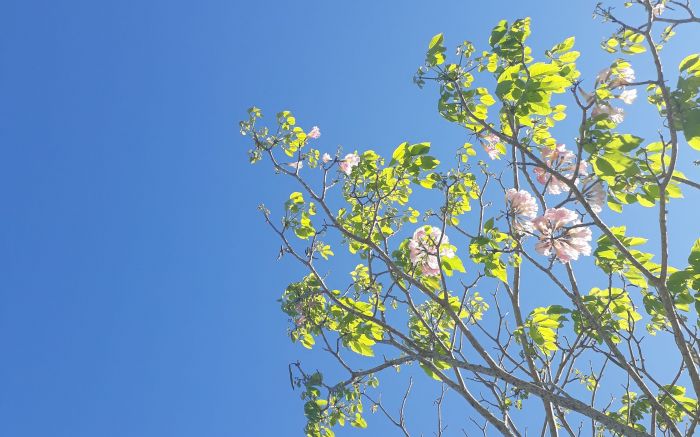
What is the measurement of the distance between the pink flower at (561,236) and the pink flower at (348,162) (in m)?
1.62

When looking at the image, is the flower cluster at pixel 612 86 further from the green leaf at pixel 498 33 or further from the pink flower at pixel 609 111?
the green leaf at pixel 498 33

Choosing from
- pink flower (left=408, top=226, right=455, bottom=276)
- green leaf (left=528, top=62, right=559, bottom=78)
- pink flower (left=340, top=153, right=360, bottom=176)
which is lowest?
pink flower (left=408, top=226, right=455, bottom=276)

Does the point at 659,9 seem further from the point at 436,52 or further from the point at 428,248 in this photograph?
the point at 428,248

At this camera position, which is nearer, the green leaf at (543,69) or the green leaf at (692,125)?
the green leaf at (692,125)

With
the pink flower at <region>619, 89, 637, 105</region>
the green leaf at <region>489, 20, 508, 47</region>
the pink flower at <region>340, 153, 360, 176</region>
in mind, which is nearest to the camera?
the pink flower at <region>619, 89, 637, 105</region>

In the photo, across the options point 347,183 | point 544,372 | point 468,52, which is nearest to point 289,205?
point 347,183

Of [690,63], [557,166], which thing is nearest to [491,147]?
[557,166]

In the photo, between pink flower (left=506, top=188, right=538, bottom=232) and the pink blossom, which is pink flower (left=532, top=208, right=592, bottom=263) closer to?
pink flower (left=506, top=188, right=538, bottom=232)

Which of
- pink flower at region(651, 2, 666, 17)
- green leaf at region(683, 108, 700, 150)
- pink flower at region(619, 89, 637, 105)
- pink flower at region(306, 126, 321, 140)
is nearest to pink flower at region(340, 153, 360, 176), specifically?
pink flower at region(306, 126, 321, 140)

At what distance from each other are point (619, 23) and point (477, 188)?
1.80m

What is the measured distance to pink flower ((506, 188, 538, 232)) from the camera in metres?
3.25

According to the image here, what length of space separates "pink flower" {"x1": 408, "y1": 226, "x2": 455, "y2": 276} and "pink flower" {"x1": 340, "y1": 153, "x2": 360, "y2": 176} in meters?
0.90

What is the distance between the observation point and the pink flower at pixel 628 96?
2.92 meters

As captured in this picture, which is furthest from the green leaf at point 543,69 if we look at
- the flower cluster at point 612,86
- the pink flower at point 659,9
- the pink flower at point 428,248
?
the pink flower at point 428,248
